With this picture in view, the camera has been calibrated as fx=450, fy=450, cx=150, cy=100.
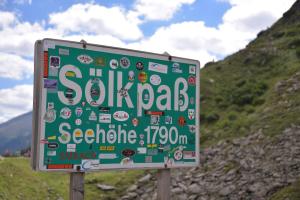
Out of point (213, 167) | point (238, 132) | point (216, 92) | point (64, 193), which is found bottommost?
point (64, 193)

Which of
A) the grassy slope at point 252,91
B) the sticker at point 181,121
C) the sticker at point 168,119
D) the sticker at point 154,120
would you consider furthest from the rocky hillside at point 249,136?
the sticker at point 154,120

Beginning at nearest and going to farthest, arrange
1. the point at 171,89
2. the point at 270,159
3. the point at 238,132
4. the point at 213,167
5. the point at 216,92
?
the point at 171,89, the point at 270,159, the point at 213,167, the point at 238,132, the point at 216,92

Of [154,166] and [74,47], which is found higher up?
[74,47]

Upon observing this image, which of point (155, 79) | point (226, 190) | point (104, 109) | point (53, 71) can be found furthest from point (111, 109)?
point (226, 190)

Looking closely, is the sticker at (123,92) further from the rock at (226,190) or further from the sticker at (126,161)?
the rock at (226,190)

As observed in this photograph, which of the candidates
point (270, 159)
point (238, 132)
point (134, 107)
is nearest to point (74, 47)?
point (134, 107)

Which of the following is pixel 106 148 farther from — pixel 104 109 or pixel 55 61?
pixel 55 61

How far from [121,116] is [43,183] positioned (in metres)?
9.84

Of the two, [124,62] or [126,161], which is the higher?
[124,62]

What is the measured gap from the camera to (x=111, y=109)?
668 cm

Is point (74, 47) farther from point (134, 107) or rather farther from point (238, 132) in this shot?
point (238, 132)

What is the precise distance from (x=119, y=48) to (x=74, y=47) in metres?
0.74

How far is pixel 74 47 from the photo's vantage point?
639 cm

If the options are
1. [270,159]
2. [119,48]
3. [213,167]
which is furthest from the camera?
[213,167]
